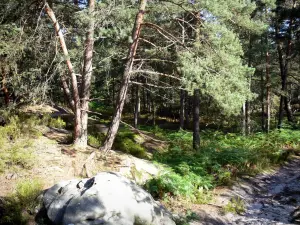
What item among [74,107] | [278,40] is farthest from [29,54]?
[278,40]

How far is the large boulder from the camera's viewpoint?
611cm

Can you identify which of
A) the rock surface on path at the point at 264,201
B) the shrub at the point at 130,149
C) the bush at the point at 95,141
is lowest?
the rock surface on path at the point at 264,201

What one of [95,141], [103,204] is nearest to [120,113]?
[95,141]

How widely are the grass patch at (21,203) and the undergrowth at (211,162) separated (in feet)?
10.2

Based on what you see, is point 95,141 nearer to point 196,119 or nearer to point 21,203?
point 21,203

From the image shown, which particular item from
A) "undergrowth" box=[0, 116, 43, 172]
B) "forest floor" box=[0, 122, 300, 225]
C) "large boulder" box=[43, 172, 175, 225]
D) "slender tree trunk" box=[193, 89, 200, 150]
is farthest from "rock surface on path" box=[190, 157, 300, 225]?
"undergrowth" box=[0, 116, 43, 172]

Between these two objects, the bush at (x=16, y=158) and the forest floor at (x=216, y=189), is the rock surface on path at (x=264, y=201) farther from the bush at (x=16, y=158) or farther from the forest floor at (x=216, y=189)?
the bush at (x=16, y=158)

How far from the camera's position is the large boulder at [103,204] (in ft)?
20.1

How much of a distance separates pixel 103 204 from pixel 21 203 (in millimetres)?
1986

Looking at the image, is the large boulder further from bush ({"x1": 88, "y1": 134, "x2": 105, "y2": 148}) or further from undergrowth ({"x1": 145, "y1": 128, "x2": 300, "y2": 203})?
bush ({"x1": 88, "y1": 134, "x2": 105, "y2": 148})

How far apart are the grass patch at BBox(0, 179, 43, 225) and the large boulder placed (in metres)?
0.29

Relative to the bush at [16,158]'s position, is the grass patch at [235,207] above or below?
below

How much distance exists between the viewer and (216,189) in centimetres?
993

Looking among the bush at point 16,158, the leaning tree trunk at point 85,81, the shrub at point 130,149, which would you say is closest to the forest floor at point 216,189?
the bush at point 16,158
